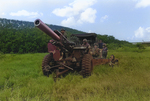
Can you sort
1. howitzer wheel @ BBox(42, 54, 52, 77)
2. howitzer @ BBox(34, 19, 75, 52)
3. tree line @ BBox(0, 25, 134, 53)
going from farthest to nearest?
tree line @ BBox(0, 25, 134, 53) < howitzer wheel @ BBox(42, 54, 52, 77) < howitzer @ BBox(34, 19, 75, 52)

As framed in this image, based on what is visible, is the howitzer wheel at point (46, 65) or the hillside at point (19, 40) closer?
the howitzer wheel at point (46, 65)

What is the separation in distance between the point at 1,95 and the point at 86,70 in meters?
2.49

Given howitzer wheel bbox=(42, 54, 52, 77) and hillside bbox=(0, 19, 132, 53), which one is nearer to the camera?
howitzer wheel bbox=(42, 54, 52, 77)

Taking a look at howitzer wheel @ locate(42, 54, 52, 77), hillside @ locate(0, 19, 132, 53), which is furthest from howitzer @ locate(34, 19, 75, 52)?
hillside @ locate(0, 19, 132, 53)

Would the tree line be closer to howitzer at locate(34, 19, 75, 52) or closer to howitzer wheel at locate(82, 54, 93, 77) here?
howitzer at locate(34, 19, 75, 52)

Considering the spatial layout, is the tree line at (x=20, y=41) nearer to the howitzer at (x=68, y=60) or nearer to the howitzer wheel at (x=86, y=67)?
the howitzer at (x=68, y=60)

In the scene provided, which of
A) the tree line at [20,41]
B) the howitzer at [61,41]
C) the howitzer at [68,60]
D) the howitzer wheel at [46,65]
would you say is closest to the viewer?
the howitzer at [61,41]

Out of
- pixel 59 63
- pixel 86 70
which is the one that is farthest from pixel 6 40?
pixel 86 70

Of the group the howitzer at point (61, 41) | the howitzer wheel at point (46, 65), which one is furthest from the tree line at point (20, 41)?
the howitzer at point (61, 41)

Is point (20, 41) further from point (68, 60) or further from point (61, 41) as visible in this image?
point (61, 41)

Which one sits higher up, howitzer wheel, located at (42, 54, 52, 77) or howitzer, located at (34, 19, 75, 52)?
howitzer, located at (34, 19, 75, 52)

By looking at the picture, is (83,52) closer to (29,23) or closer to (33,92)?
(33,92)

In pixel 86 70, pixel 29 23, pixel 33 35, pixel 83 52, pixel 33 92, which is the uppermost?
pixel 29 23

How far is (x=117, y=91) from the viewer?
2770mm
